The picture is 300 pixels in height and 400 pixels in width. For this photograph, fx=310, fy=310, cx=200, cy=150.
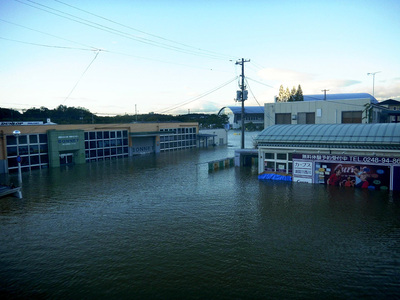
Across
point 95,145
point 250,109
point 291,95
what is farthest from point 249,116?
point 95,145

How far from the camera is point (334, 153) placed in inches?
939

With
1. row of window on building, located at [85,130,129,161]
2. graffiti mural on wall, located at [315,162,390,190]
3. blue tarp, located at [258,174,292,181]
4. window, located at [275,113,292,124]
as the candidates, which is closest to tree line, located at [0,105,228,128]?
row of window on building, located at [85,130,129,161]

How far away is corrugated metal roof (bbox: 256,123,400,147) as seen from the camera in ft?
73.8

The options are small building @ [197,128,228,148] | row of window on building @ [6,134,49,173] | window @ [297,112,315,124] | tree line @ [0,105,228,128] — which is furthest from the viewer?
small building @ [197,128,228,148]

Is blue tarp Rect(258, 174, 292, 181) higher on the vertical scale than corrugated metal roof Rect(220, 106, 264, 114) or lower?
lower

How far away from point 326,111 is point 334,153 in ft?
48.0

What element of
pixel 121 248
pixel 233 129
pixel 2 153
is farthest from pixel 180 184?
pixel 233 129

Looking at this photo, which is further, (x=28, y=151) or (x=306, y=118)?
(x=306, y=118)

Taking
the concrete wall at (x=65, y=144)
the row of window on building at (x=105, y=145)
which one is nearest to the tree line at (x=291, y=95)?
the row of window on building at (x=105, y=145)

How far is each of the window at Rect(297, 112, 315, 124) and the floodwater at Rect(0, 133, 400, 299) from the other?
636 inches

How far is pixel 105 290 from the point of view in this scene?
981cm

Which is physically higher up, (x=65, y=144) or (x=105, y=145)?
(x=65, y=144)

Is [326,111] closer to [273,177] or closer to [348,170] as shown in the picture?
[273,177]

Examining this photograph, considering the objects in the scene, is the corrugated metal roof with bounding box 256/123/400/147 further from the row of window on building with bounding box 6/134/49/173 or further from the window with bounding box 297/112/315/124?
the row of window on building with bounding box 6/134/49/173
